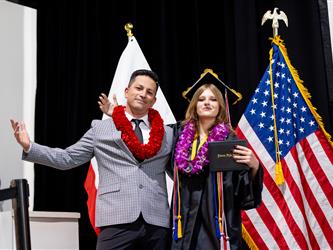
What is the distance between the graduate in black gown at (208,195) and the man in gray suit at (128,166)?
73mm

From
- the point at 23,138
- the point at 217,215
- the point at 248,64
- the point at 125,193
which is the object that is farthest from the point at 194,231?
the point at 248,64

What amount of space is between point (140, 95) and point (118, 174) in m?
0.40

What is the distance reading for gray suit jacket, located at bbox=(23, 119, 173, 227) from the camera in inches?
92.5

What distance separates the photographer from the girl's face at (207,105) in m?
2.64

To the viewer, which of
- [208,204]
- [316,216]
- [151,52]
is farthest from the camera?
[151,52]

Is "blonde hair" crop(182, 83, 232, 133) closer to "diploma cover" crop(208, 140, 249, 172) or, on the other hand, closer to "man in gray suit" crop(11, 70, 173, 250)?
"man in gray suit" crop(11, 70, 173, 250)

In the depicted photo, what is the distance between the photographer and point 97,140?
2.50 metres

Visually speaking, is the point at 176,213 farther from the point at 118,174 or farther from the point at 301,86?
the point at 301,86

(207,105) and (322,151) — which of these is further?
(322,151)

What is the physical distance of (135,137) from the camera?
246 centimetres

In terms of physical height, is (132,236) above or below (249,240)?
above

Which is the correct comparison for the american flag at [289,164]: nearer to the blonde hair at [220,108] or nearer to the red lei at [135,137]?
the blonde hair at [220,108]

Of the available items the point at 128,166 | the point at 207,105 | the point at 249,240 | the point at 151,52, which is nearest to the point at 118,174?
the point at 128,166

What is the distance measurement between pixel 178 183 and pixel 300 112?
1305 mm
